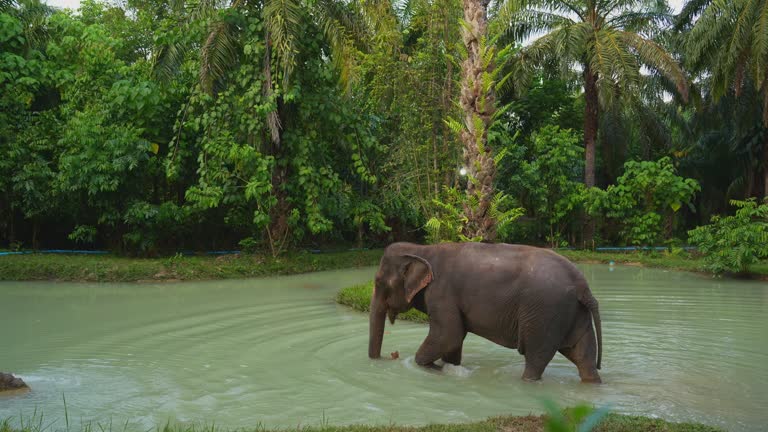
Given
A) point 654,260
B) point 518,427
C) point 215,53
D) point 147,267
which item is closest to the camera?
point 518,427

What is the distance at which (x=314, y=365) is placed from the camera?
802 centimetres

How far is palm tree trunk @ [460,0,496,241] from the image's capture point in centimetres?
1069

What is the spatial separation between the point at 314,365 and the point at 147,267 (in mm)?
9262

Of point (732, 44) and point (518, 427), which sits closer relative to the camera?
point (518, 427)

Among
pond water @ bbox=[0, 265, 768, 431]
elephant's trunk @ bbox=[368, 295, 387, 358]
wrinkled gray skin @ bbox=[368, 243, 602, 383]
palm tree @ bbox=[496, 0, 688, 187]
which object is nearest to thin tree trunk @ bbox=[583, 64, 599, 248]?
palm tree @ bbox=[496, 0, 688, 187]

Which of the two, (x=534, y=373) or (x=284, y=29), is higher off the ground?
(x=284, y=29)

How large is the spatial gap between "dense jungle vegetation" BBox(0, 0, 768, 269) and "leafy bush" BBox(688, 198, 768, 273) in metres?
0.06

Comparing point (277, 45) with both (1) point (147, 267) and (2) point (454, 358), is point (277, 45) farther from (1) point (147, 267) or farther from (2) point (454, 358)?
(2) point (454, 358)

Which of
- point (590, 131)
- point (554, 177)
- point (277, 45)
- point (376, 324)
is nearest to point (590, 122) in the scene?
point (590, 131)

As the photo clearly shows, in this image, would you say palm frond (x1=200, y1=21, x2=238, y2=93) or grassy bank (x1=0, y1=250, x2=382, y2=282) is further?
palm frond (x1=200, y1=21, x2=238, y2=93)

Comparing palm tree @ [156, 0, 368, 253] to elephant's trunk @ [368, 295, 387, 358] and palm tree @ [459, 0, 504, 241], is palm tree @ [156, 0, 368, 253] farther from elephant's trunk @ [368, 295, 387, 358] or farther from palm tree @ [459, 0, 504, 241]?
elephant's trunk @ [368, 295, 387, 358]

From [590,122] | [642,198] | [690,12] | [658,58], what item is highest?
[690,12]

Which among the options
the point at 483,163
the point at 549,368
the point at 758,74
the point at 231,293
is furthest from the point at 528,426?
the point at 758,74

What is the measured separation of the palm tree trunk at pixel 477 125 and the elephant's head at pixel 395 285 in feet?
11.2
